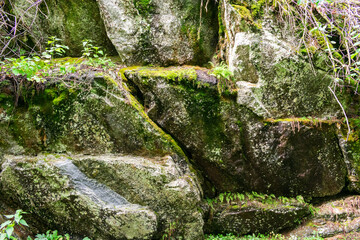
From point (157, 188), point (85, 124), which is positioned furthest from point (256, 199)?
point (85, 124)

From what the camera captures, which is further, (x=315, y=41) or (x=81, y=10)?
(x=81, y=10)

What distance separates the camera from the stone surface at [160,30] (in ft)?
18.0

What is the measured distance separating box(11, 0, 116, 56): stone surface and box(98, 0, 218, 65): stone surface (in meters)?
0.64

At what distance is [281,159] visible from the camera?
509cm

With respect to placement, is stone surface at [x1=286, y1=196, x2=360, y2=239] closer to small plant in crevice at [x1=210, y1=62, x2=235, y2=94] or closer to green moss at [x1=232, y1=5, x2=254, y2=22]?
small plant in crevice at [x1=210, y1=62, x2=235, y2=94]

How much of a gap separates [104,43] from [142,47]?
1.26 metres

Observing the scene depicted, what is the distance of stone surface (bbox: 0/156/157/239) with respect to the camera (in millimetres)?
4230

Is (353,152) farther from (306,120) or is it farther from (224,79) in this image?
(224,79)

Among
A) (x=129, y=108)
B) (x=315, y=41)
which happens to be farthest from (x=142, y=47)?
(x=315, y=41)

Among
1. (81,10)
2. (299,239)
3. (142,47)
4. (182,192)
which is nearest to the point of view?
(182,192)

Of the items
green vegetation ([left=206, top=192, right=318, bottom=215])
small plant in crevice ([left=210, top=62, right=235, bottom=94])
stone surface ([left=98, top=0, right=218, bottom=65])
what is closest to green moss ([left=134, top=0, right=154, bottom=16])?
stone surface ([left=98, top=0, right=218, bottom=65])

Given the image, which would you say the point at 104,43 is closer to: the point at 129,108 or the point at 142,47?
the point at 142,47

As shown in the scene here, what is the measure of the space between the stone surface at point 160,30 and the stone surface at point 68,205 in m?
3.08

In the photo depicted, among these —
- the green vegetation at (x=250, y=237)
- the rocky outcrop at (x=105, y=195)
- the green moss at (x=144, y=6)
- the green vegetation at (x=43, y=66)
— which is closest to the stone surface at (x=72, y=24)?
the green vegetation at (x=43, y=66)
